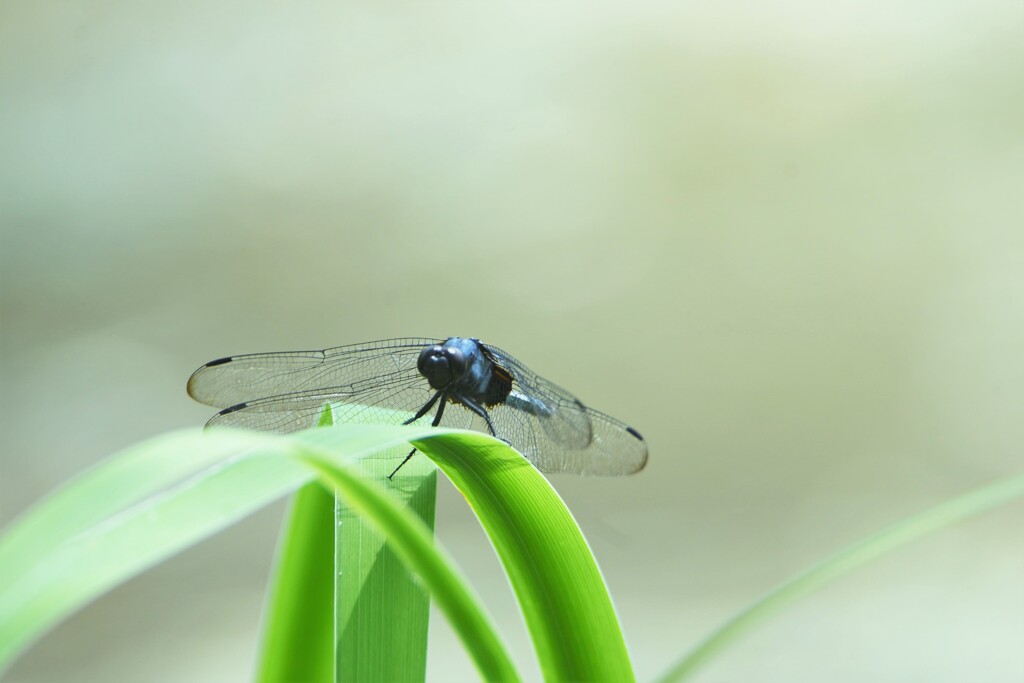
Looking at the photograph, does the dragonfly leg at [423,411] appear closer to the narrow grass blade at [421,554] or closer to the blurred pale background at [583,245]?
the narrow grass blade at [421,554]

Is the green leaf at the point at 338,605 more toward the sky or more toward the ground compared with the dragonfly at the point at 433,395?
more toward the ground

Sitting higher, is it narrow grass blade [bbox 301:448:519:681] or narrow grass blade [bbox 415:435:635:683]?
narrow grass blade [bbox 415:435:635:683]

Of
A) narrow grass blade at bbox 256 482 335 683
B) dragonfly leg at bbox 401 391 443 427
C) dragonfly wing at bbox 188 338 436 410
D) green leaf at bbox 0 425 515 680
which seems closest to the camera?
green leaf at bbox 0 425 515 680

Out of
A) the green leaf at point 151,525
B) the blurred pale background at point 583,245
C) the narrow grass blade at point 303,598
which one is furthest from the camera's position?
the blurred pale background at point 583,245

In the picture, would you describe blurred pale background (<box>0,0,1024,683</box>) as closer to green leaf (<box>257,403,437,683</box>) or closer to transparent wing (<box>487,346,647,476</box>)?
transparent wing (<box>487,346,647,476</box>)

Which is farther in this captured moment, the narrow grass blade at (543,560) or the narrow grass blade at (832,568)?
the narrow grass blade at (543,560)

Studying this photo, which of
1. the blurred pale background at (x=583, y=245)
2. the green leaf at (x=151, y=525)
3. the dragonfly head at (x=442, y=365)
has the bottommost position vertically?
the green leaf at (x=151, y=525)

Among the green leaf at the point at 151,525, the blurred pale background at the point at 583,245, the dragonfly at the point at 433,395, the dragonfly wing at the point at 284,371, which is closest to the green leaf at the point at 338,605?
the green leaf at the point at 151,525

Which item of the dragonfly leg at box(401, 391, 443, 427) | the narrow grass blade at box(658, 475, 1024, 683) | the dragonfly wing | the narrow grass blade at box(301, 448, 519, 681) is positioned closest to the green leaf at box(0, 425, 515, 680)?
the narrow grass blade at box(301, 448, 519, 681)
